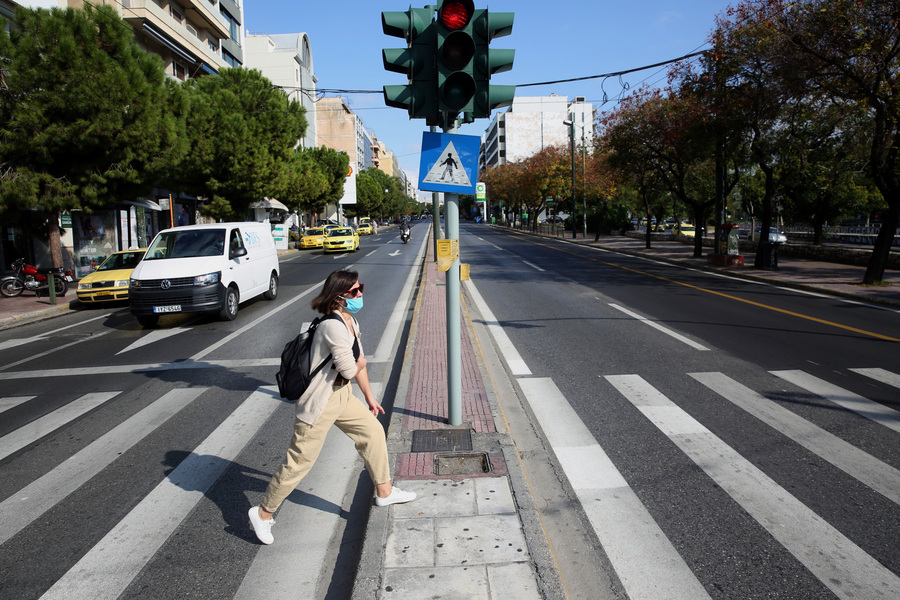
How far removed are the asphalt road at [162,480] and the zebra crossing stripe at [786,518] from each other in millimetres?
2545

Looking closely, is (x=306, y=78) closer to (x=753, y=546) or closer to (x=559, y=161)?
(x=559, y=161)

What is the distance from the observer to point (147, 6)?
28422 mm

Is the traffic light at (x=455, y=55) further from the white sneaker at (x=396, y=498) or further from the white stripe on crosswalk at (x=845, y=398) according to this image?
A: the white stripe on crosswalk at (x=845, y=398)

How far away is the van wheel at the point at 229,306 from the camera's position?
1181 centimetres

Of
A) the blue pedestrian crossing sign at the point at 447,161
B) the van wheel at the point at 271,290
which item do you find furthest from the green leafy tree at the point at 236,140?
the blue pedestrian crossing sign at the point at 447,161

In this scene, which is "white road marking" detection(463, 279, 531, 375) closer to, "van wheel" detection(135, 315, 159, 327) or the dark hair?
the dark hair

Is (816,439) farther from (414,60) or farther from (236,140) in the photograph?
(236,140)

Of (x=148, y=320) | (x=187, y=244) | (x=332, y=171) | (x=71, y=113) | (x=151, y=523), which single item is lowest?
(x=151, y=523)

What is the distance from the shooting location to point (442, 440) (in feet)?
16.2

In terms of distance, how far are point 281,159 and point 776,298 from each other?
2673 centimetres

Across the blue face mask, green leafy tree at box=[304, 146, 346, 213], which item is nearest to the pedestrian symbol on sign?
the blue face mask

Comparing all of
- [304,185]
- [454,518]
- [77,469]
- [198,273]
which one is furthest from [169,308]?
[304,185]

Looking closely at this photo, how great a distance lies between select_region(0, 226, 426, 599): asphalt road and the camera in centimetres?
341

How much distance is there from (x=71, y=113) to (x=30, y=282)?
4800 millimetres
